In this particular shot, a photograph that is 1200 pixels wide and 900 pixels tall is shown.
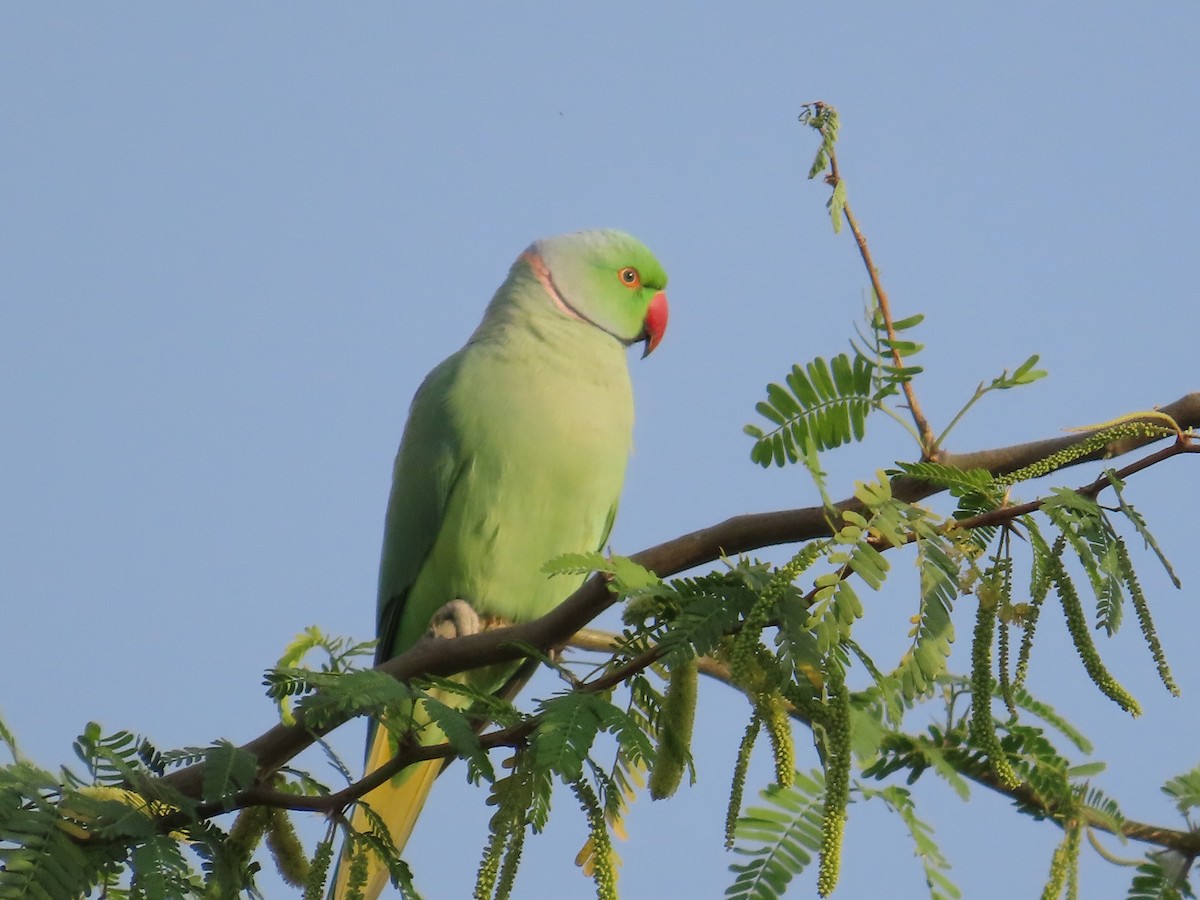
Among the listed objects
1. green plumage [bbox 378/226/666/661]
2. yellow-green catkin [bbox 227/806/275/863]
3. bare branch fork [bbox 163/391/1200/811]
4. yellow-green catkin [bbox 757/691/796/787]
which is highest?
green plumage [bbox 378/226/666/661]

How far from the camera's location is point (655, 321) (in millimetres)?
4773

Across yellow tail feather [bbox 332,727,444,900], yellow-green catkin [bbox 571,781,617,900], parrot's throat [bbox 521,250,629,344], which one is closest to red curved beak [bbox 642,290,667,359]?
parrot's throat [bbox 521,250,629,344]

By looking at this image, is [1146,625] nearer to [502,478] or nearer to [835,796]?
[835,796]

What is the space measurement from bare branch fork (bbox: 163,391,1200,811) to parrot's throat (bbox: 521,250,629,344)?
2386 millimetres

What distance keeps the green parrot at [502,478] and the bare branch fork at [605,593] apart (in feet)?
5.04

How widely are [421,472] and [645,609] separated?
2222mm

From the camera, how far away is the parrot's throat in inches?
170

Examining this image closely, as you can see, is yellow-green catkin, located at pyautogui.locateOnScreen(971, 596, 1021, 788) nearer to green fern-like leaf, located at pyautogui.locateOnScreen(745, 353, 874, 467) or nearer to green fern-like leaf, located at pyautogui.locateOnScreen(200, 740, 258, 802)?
green fern-like leaf, located at pyautogui.locateOnScreen(745, 353, 874, 467)

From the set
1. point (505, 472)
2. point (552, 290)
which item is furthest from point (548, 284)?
point (505, 472)

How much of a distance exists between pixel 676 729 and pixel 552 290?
286 cm

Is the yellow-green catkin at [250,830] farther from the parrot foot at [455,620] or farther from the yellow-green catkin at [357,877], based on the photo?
the parrot foot at [455,620]

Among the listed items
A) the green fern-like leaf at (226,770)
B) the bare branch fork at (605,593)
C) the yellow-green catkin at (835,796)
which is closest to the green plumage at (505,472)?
the bare branch fork at (605,593)

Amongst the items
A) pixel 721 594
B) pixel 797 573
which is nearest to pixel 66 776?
pixel 721 594

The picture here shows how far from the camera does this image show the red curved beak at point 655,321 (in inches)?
187
